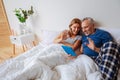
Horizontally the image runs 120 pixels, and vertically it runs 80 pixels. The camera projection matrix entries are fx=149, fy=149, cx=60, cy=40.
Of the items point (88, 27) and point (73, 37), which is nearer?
point (88, 27)

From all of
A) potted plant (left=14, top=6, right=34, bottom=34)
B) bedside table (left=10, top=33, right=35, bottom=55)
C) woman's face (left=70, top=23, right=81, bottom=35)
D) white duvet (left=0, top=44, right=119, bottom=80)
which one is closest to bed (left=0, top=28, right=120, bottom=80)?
white duvet (left=0, top=44, right=119, bottom=80)

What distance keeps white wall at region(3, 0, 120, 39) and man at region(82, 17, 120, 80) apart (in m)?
0.17

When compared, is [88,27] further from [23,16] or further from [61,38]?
[23,16]

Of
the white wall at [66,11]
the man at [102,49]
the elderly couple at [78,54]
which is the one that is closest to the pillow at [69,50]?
the elderly couple at [78,54]

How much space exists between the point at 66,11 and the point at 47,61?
37.0 inches

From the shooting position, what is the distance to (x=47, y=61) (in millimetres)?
1596

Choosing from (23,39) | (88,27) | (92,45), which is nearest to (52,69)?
(92,45)

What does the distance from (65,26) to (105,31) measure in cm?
73

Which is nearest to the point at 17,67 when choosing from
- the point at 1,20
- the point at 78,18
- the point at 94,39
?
the point at 94,39

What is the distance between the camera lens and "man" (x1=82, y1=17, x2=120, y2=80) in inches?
55.3

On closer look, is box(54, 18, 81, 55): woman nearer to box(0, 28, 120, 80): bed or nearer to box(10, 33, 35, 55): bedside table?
box(0, 28, 120, 80): bed

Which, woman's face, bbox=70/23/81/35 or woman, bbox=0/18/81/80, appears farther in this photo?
woman's face, bbox=70/23/81/35

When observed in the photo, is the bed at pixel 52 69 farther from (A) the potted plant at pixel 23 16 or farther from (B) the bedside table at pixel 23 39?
(A) the potted plant at pixel 23 16

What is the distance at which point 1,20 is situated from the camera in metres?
3.56
